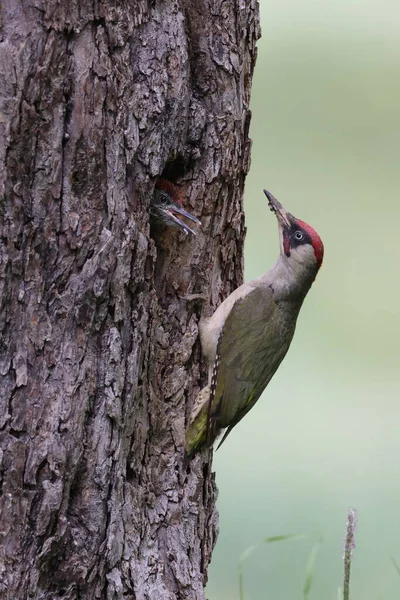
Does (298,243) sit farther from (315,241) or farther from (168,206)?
(168,206)

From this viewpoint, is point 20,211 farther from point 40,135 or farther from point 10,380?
point 10,380

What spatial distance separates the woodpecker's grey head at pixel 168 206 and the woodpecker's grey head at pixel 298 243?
736 mm

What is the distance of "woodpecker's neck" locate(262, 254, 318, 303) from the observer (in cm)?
381

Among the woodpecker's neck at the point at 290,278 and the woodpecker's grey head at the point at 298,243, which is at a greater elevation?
the woodpecker's grey head at the point at 298,243

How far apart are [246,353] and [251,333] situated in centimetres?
10

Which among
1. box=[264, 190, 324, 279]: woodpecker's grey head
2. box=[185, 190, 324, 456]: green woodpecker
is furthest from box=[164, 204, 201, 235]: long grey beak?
box=[264, 190, 324, 279]: woodpecker's grey head

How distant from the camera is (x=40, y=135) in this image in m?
2.44

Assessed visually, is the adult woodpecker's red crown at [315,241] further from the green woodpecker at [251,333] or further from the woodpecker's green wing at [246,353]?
the woodpecker's green wing at [246,353]

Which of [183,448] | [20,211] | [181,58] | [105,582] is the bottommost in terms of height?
[105,582]

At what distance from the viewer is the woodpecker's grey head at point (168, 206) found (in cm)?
303

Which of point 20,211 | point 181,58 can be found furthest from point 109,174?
point 181,58

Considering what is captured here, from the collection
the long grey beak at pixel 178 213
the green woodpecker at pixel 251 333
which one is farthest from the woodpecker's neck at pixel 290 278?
the long grey beak at pixel 178 213

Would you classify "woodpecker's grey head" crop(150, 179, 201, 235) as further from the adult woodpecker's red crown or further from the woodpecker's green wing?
the adult woodpecker's red crown

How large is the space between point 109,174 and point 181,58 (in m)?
0.56
